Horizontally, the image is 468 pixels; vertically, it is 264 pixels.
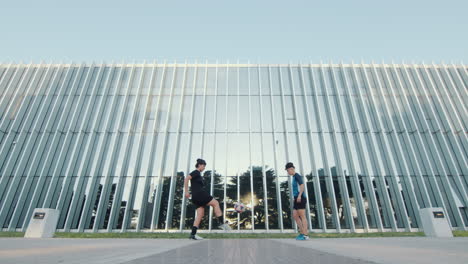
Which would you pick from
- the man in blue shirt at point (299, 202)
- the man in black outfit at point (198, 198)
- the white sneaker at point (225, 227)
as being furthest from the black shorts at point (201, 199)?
the white sneaker at point (225, 227)

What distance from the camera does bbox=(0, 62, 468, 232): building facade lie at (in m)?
11.8

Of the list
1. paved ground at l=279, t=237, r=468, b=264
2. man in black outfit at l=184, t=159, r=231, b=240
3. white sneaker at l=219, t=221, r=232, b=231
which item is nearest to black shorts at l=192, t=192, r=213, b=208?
man in black outfit at l=184, t=159, r=231, b=240

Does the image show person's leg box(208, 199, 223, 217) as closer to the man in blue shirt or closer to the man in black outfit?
the man in black outfit

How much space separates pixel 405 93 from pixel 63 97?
18790 millimetres

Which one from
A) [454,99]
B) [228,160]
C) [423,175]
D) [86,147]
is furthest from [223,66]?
[454,99]

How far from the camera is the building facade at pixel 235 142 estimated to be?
1181 cm

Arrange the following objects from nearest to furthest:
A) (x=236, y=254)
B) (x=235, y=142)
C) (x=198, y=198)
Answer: (x=236, y=254) → (x=198, y=198) → (x=235, y=142)

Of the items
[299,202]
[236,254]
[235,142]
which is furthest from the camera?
[235,142]

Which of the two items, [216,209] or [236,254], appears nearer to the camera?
[236,254]

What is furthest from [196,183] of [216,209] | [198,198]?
[216,209]

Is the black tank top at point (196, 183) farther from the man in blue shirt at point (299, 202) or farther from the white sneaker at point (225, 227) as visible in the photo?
the white sneaker at point (225, 227)

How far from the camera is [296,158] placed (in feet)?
42.8

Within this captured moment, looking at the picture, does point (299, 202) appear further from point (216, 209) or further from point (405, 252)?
point (405, 252)

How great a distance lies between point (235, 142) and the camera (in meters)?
13.6
